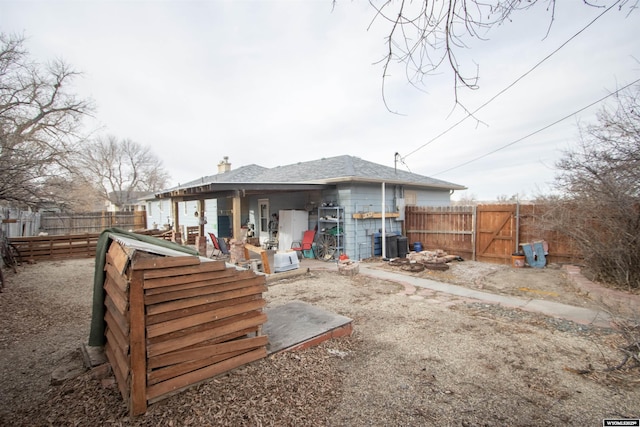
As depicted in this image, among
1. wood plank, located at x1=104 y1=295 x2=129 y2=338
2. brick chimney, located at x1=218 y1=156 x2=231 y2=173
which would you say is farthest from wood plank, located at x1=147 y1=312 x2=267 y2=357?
brick chimney, located at x1=218 y1=156 x2=231 y2=173

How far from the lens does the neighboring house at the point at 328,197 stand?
8.91m

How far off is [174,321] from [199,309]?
0.75ft

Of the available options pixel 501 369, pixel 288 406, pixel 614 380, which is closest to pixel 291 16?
pixel 288 406

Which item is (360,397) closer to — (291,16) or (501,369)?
(501,369)

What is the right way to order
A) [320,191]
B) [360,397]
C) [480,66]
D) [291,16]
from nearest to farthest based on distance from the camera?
1. [480,66]
2. [360,397]
3. [291,16]
4. [320,191]

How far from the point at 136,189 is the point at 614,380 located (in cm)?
3842

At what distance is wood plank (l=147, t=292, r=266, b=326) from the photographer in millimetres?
2330

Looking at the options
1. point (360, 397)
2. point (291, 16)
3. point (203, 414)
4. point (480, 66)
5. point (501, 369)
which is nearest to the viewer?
point (480, 66)

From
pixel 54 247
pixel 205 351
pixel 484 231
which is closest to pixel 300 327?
pixel 205 351

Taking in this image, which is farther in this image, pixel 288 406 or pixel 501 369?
pixel 501 369

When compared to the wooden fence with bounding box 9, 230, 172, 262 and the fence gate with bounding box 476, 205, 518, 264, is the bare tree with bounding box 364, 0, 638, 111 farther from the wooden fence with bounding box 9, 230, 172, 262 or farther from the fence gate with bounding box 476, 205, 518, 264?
the wooden fence with bounding box 9, 230, 172, 262

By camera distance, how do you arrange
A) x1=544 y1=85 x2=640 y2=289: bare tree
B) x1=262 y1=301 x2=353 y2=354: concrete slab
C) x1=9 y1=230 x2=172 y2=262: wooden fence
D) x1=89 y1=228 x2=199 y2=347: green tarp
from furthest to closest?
1. x1=9 y1=230 x2=172 y2=262: wooden fence
2. x1=544 y1=85 x2=640 y2=289: bare tree
3. x1=262 y1=301 x2=353 y2=354: concrete slab
4. x1=89 y1=228 x2=199 y2=347: green tarp

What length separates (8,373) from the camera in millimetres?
3164

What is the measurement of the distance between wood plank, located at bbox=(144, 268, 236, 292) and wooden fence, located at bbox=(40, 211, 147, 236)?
67.0 feet
